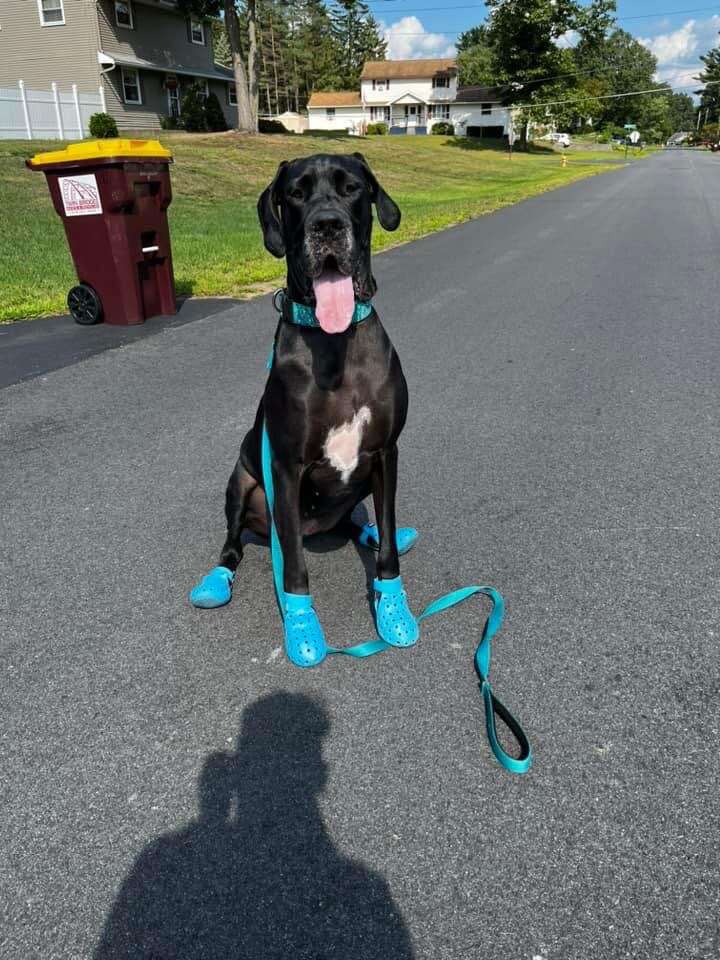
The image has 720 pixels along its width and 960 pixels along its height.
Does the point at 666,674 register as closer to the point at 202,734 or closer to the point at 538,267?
the point at 202,734

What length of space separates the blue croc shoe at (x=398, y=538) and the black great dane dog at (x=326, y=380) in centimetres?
47

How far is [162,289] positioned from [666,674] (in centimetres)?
662

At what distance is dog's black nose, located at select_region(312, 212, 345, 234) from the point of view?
7.55 ft

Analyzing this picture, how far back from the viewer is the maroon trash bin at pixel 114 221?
21.6 ft

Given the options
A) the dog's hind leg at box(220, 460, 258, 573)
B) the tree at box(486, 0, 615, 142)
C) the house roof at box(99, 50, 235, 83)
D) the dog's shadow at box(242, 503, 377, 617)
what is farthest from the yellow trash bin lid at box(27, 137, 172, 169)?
the tree at box(486, 0, 615, 142)

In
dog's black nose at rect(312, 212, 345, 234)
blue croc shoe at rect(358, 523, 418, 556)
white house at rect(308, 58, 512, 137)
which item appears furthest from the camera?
white house at rect(308, 58, 512, 137)

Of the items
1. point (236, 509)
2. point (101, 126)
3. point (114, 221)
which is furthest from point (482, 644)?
point (101, 126)

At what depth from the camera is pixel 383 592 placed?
2.64 meters

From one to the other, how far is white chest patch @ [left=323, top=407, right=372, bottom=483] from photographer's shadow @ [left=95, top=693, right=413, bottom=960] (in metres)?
1.02

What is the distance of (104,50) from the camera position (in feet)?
94.3

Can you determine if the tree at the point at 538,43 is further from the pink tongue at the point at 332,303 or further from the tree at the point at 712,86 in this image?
the tree at the point at 712,86

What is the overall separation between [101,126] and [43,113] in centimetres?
281

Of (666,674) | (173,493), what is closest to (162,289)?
(173,493)

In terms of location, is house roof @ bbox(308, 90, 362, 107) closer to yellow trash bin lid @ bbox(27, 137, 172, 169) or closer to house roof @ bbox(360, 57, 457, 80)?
house roof @ bbox(360, 57, 457, 80)
